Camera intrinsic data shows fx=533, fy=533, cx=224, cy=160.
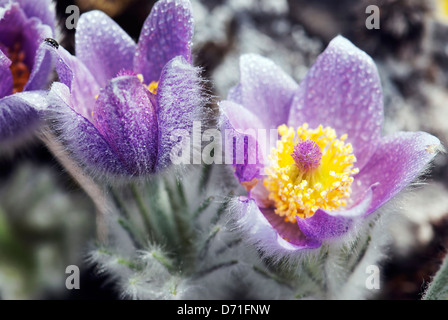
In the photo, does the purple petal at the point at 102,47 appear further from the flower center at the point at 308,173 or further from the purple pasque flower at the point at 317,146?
the flower center at the point at 308,173

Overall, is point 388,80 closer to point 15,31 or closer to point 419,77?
point 419,77

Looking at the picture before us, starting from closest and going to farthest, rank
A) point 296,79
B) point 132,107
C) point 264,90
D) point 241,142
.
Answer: point 132,107 < point 241,142 < point 264,90 < point 296,79

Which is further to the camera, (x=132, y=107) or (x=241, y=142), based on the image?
(x=241, y=142)

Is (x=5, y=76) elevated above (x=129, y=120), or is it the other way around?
(x=5, y=76)

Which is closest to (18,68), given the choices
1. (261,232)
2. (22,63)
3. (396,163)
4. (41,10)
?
(22,63)

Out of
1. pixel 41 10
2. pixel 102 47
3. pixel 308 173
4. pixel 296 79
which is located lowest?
pixel 308 173

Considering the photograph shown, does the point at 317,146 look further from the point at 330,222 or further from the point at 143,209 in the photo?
the point at 143,209
